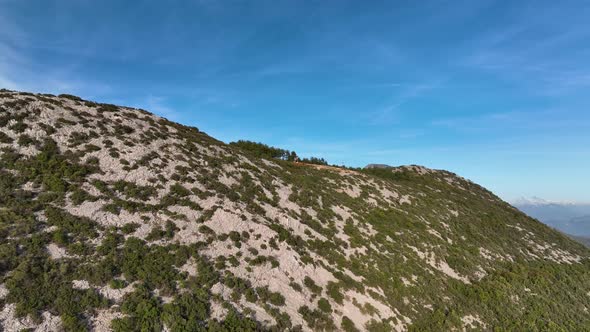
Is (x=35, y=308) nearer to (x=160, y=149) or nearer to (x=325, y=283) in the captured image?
(x=325, y=283)

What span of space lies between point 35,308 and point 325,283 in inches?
697

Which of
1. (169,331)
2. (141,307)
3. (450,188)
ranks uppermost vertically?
(450,188)

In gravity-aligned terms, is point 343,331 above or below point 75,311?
below

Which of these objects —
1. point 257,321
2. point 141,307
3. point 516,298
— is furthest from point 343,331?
point 516,298

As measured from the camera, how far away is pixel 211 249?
2259 cm

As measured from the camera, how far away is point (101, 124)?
30.5 metres

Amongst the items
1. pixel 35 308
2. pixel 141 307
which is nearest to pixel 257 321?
pixel 141 307

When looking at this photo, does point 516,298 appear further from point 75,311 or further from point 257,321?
point 75,311

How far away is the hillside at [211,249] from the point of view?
53.8 feet

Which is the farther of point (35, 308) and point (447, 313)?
point (447, 313)

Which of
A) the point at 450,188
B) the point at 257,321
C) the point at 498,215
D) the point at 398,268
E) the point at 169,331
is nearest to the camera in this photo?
the point at 169,331

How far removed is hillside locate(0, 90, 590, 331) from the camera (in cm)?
1639

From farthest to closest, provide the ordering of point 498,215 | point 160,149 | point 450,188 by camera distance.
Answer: point 450,188, point 498,215, point 160,149

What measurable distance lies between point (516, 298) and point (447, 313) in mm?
11469
